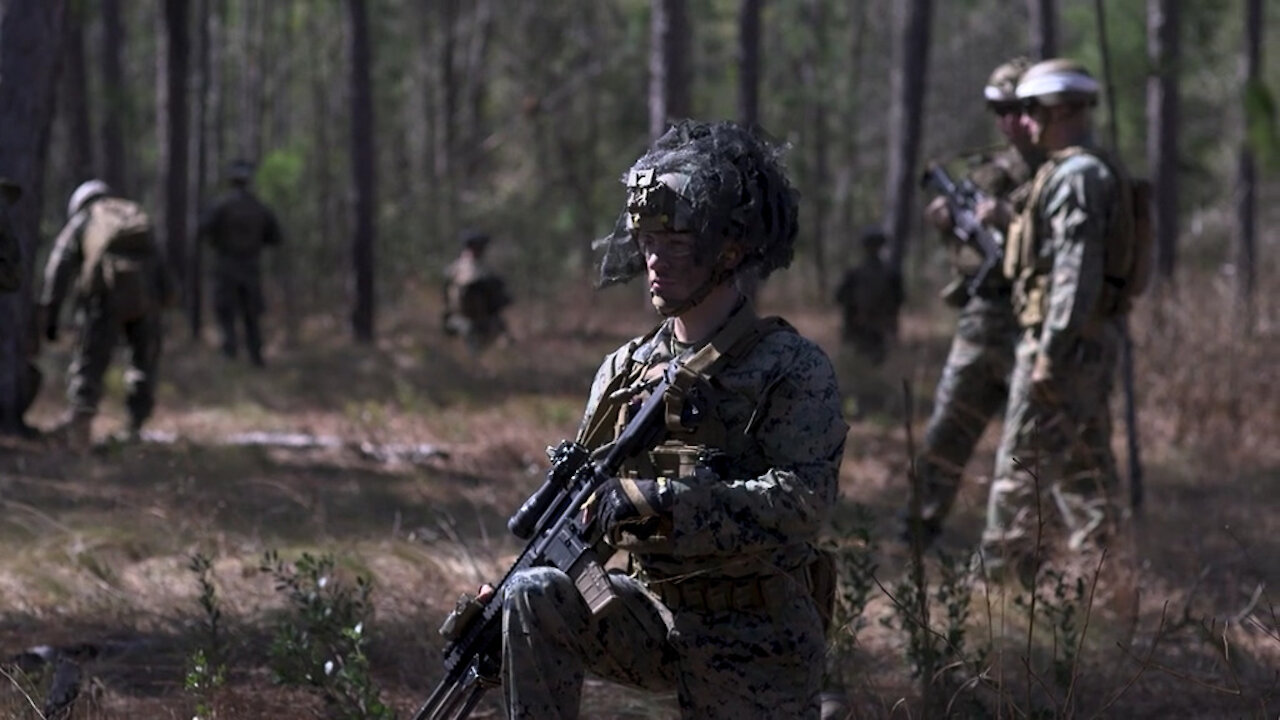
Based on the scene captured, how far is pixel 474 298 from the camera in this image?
1828 cm

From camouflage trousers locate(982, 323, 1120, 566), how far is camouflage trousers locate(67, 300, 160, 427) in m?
6.10

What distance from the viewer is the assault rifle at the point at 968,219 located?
7.45m

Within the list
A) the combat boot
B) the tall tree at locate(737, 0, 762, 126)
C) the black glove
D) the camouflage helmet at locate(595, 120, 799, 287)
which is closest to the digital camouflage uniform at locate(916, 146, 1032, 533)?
the camouflage helmet at locate(595, 120, 799, 287)

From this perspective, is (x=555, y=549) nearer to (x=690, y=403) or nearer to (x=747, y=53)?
(x=690, y=403)

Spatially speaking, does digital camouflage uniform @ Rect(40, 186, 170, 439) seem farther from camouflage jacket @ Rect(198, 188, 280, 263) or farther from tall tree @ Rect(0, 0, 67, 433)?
camouflage jacket @ Rect(198, 188, 280, 263)

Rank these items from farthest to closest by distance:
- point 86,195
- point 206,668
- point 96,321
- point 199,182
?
point 199,182 < point 86,195 < point 96,321 < point 206,668

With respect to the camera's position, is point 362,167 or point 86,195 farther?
point 362,167

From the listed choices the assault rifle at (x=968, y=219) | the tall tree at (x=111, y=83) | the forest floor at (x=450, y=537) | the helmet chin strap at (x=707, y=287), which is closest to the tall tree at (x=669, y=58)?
the forest floor at (x=450, y=537)

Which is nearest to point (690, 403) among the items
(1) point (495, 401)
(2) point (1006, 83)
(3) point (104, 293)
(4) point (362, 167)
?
(2) point (1006, 83)

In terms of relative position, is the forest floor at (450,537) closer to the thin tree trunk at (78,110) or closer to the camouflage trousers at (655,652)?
the camouflage trousers at (655,652)

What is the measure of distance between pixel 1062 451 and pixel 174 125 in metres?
13.1

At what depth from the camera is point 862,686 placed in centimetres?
509

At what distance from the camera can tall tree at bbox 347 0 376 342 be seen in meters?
19.0

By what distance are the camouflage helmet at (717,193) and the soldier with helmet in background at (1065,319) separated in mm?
3058
